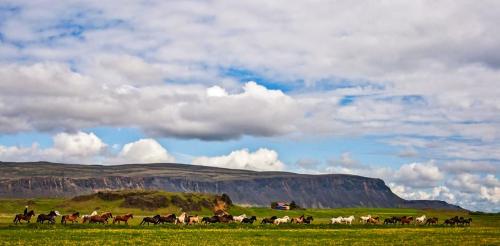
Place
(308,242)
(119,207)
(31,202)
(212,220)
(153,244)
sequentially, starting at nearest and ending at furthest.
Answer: (153,244) → (308,242) → (212,220) → (119,207) → (31,202)

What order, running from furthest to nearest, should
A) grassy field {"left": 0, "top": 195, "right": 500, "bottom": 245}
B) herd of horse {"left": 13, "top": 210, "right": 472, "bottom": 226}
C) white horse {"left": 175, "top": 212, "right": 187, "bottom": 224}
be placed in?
white horse {"left": 175, "top": 212, "right": 187, "bottom": 224}
herd of horse {"left": 13, "top": 210, "right": 472, "bottom": 226}
grassy field {"left": 0, "top": 195, "right": 500, "bottom": 245}

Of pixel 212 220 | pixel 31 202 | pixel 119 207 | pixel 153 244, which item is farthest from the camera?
pixel 31 202

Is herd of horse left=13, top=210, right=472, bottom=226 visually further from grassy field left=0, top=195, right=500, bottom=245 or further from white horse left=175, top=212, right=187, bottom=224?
grassy field left=0, top=195, right=500, bottom=245

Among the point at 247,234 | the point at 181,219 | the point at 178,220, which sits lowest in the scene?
the point at 247,234

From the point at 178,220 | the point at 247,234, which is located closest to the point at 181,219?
the point at 178,220

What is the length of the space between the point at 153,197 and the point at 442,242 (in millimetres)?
143060

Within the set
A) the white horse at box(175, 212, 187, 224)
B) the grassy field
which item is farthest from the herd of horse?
the grassy field

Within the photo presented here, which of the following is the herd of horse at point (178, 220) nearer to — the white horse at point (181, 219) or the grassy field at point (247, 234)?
the white horse at point (181, 219)

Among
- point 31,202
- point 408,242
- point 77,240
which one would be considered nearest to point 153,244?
point 77,240

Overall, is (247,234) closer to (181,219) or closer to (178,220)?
(181,219)

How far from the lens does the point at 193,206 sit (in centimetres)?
18100

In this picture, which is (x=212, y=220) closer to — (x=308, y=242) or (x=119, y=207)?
(x=308, y=242)

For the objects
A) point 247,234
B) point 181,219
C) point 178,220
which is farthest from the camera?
point 178,220

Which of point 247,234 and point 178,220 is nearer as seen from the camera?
point 247,234
